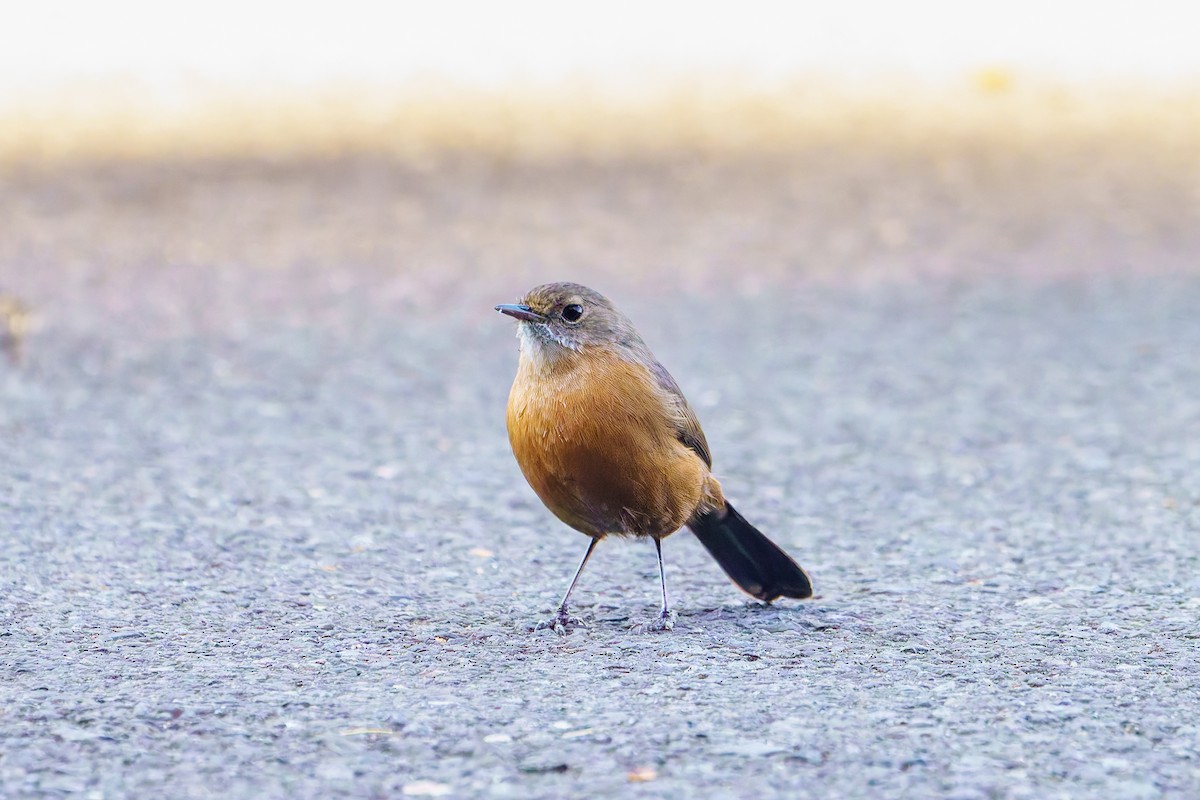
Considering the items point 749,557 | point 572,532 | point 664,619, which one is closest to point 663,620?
point 664,619

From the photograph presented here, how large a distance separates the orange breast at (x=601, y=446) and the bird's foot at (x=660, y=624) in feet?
0.89

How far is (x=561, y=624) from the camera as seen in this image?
16.5ft

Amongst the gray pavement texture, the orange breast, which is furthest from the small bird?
the gray pavement texture

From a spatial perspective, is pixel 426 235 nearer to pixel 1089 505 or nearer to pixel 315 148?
pixel 315 148

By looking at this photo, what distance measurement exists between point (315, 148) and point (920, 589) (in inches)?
345

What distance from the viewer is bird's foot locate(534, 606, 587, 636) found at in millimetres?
4988

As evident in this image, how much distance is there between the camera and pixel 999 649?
480 cm

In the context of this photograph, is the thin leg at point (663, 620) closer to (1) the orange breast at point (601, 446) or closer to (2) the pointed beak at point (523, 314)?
(1) the orange breast at point (601, 446)

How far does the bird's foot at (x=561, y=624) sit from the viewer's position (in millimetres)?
4988

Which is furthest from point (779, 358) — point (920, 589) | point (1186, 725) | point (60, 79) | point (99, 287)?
point (60, 79)

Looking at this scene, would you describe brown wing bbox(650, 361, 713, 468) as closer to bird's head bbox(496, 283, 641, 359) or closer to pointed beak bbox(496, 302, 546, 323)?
bird's head bbox(496, 283, 641, 359)

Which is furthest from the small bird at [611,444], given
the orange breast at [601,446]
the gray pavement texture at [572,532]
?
the gray pavement texture at [572,532]

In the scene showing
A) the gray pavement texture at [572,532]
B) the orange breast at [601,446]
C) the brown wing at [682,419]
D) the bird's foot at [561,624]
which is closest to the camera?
the gray pavement texture at [572,532]

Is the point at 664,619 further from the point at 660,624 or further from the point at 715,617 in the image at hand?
the point at 715,617
